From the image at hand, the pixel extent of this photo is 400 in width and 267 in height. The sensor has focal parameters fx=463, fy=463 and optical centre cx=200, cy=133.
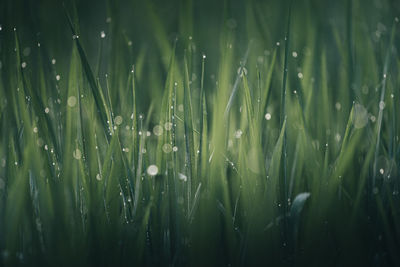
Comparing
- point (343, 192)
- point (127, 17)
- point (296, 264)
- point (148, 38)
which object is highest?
point (127, 17)

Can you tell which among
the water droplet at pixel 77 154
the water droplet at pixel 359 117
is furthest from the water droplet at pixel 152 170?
the water droplet at pixel 359 117

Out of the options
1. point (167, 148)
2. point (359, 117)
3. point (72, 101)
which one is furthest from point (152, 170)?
point (359, 117)

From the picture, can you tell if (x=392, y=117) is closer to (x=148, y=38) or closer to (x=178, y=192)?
(x=178, y=192)

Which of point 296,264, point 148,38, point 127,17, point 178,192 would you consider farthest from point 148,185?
point 127,17

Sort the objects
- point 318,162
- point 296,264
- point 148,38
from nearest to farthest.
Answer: point 296,264, point 318,162, point 148,38

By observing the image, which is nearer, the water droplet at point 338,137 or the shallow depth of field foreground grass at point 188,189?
the shallow depth of field foreground grass at point 188,189

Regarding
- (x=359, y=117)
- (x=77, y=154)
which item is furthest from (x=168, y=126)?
(x=359, y=117)

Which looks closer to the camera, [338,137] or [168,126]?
[168,126]

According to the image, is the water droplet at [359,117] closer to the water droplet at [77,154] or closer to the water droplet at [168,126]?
the water droplet at [168,126]

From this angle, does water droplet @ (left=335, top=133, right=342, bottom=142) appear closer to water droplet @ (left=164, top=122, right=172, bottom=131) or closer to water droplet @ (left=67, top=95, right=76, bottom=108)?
water droplet @ (left=164, top=122, right=172, bottom=131)

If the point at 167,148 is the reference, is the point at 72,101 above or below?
above

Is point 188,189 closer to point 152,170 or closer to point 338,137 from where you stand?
point 152,170
